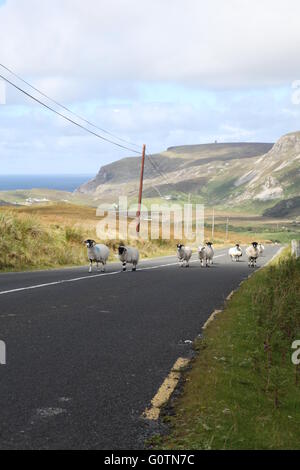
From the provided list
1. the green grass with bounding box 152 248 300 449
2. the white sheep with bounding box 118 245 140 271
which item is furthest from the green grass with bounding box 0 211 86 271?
the green grass with bounding box 152 248 300 449

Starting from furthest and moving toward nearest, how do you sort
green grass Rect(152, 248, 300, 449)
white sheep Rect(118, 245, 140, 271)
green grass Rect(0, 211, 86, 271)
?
green grass Rect(0, 211, 86, 271)
white sheep Rect(118, 245, 140, 271)
green grass Rect(152, 248, 300, 449)

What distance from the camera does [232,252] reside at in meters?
40.2

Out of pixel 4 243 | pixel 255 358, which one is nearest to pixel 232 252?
pixel 4 243

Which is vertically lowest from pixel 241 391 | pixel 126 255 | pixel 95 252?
pixel 241 391

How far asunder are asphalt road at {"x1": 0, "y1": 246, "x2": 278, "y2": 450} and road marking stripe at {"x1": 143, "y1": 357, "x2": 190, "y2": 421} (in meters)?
0.08

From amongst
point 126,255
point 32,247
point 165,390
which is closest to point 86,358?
point 165,390

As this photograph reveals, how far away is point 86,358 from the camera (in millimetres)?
7375

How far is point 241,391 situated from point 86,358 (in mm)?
2138

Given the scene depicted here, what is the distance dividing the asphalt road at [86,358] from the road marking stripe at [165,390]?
0.08 m

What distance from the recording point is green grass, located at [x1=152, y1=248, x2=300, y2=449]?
486 centimetres

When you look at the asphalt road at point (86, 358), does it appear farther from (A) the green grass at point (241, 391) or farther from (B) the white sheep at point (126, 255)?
(B) the white sheep at point (126, 255)

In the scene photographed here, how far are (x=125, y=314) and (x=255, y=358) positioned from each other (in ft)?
12.2

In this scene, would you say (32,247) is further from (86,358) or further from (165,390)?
(165,390)

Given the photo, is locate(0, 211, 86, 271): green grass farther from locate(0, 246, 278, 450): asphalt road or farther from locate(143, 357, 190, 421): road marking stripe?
locate(143, 357, 190, 421): road marking stripe
